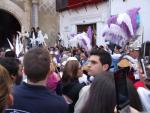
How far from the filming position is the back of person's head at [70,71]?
17.4 feet

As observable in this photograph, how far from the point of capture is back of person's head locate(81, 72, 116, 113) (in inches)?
111

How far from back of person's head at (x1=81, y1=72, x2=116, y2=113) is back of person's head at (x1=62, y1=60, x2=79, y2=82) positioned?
237cm

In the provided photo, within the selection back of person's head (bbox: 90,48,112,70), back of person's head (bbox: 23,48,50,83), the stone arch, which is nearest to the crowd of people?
back of person's head (bbox: 23,48,50,83)

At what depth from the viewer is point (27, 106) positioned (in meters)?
3.24

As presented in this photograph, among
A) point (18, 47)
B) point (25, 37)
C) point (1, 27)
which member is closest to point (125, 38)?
point (18, 47)

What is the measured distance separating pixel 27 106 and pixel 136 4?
12.9m

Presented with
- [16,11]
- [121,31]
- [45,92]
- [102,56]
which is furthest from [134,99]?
[16,11]

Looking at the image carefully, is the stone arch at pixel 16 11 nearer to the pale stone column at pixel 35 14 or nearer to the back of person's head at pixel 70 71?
the pale stone column at pixel 35 14

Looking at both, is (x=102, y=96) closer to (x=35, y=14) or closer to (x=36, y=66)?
(x=36, y=66)

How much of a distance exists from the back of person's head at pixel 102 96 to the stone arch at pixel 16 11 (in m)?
21.5

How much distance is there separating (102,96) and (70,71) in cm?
255

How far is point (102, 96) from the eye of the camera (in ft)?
9.30

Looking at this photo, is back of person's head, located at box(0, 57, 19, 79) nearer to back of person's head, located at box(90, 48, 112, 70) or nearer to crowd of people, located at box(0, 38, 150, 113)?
crowd of people, located at box(0, 38, 150, 113)

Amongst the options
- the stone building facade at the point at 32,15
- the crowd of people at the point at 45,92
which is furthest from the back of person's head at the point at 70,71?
the stone building facade at the point at 32,15
